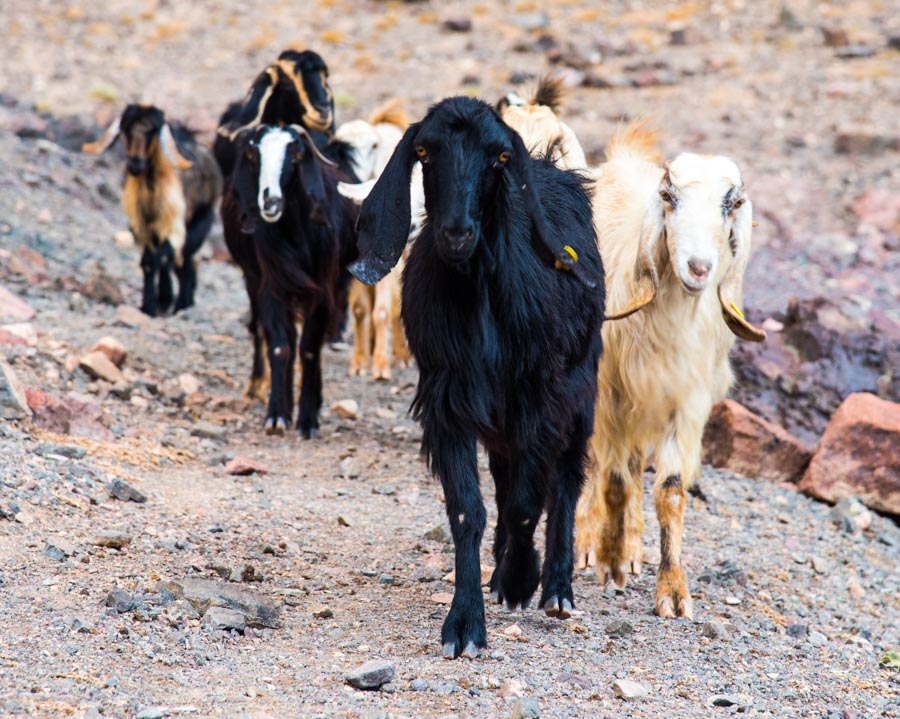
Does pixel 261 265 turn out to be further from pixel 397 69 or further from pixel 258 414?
pixel 397 69

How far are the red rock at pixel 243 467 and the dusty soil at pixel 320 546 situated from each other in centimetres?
8

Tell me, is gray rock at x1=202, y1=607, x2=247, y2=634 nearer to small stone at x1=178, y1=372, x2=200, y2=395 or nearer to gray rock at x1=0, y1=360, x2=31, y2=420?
gray rock at x1=0, y1=360, x2=31, y2=420

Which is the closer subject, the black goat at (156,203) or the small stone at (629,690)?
the small stone at (629,690)

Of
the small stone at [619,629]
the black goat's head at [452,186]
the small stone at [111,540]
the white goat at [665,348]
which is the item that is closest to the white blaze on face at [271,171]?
the white goat at [665,348]

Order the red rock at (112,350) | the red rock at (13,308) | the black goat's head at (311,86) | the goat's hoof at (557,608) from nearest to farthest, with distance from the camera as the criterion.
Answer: the goat's hoof at (557,608)
the red rock at (112,350)
the red rock at (13,308)
the black goat's head at (311,86)

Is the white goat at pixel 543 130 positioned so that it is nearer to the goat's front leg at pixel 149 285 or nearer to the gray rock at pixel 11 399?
the gray rock at pixel 11 399

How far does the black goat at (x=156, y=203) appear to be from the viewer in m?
12.5

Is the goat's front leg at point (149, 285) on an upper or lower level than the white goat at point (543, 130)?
lower

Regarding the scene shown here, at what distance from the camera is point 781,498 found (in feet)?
27.7

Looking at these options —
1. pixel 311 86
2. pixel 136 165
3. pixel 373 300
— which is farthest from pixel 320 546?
pixel 136 165

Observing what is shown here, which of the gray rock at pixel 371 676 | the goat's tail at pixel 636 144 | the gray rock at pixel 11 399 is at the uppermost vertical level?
the goat's tail at pixel 636 144

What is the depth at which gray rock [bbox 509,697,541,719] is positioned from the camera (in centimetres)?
425

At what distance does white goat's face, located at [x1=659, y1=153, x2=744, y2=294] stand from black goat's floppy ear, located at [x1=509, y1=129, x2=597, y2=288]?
794 mm

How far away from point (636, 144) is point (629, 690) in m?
3.75
